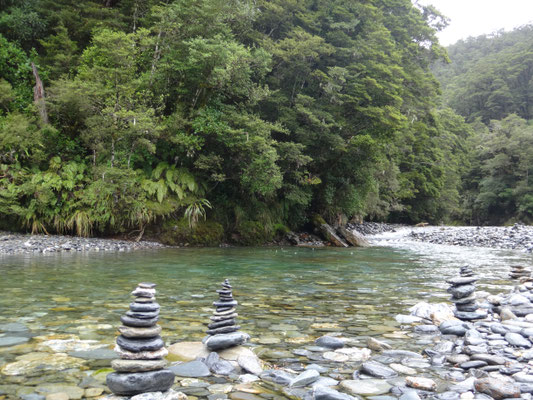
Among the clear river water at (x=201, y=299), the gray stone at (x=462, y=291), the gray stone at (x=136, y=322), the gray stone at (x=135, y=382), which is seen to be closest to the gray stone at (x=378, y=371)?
the clear river water at (x=201, y=299)

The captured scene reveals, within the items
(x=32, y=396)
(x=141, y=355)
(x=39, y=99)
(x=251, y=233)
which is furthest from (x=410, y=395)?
(x=39, y=99)

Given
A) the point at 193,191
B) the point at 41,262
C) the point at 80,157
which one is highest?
the point at 80,157

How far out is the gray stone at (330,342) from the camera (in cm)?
336

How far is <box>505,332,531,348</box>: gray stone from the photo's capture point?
325 cm

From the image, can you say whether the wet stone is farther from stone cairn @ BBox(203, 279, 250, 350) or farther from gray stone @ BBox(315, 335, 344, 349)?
gray stone @ BBox(315, 335, 344, 349)

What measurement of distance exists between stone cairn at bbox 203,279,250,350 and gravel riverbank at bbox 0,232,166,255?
9.91 metres

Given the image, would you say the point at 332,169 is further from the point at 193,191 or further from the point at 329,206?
the point at 193,191

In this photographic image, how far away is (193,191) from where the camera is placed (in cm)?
1656

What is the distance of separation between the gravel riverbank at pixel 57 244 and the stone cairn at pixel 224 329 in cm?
991

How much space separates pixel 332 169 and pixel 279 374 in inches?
731

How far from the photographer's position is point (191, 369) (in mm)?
2738

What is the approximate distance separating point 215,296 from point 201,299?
311mm

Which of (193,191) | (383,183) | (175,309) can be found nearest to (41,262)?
(175,309)

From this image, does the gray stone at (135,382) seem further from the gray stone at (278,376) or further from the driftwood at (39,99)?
the driftwood at (39,99)
